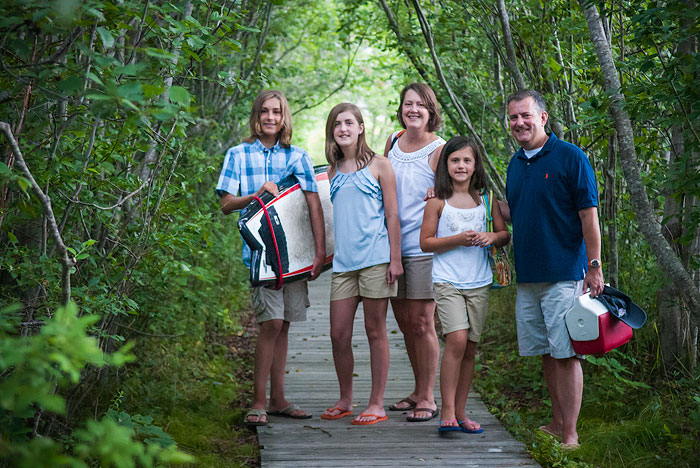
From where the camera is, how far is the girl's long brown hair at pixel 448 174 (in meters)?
4.51

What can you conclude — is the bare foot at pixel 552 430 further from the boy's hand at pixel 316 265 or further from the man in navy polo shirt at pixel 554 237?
the boy's hand at pixel 316 265

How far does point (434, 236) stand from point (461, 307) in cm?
47

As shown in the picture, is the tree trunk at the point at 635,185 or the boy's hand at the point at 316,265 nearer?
the tree trunk at the point at 635,185

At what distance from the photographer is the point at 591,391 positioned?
5047mm

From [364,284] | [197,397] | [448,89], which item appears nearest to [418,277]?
[364,284]

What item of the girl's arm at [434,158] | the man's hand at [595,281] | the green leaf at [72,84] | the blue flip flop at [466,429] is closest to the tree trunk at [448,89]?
the girl's arm at [434,158]

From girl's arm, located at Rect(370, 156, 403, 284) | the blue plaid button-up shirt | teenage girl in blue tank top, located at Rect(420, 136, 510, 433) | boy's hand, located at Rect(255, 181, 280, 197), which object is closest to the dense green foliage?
the blue plaid button-up shirt

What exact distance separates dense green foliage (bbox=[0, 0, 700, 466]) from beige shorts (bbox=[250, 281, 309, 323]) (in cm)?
43

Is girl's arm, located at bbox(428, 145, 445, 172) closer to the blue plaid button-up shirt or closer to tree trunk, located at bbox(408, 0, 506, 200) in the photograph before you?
the blue plaid button-up shirt

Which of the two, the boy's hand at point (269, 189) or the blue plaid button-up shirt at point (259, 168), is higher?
the blue plaid button-up shirt at point (259, 168)

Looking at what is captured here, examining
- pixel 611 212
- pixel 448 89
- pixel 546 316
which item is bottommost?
pixel 546 316

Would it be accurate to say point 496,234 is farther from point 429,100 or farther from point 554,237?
point 429,100

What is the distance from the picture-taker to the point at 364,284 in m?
4.67

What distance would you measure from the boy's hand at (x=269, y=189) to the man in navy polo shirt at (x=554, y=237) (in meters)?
1.50
